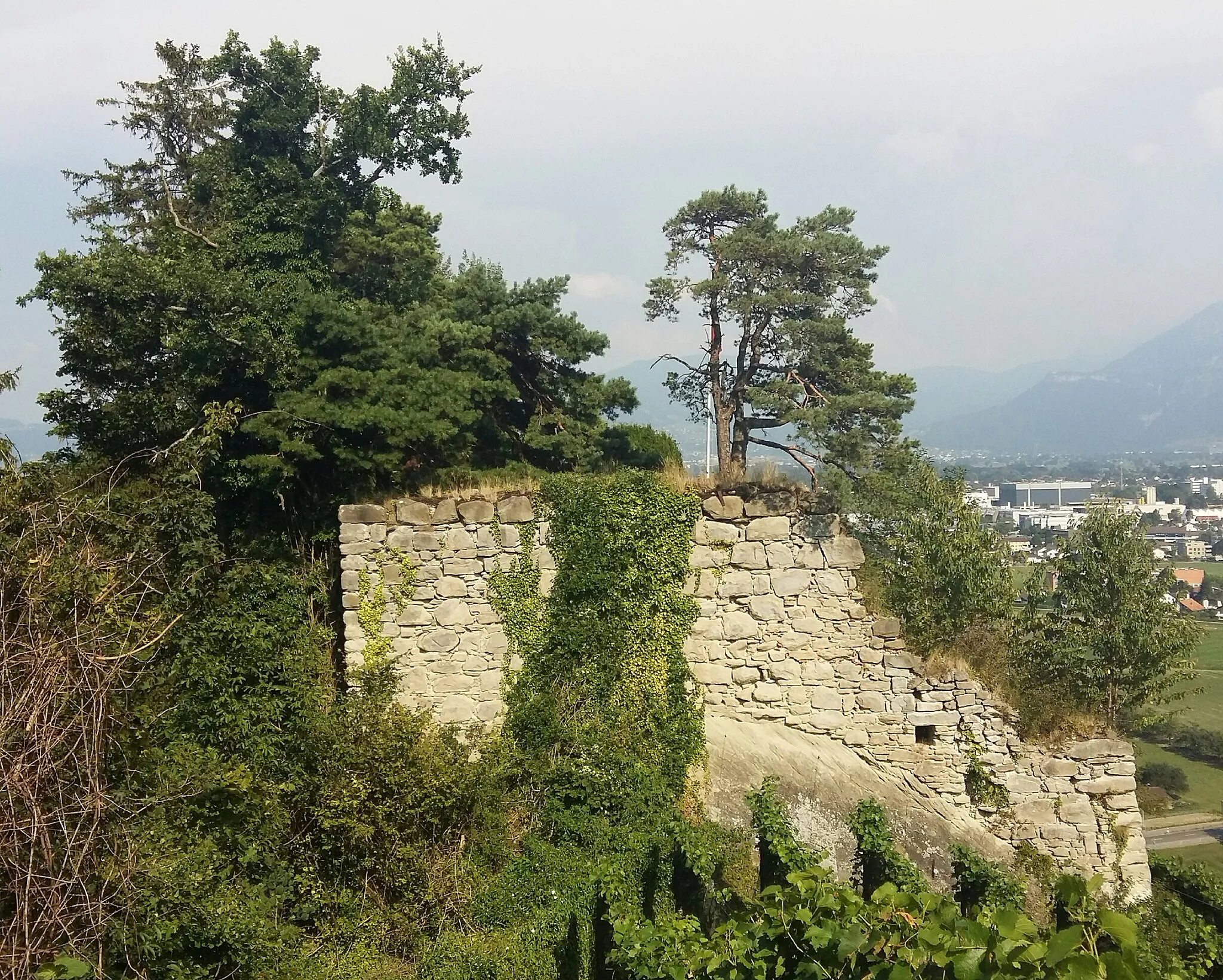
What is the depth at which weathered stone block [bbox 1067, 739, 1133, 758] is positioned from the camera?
9.62m

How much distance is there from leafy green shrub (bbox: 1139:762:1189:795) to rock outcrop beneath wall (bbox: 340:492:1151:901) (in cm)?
3053

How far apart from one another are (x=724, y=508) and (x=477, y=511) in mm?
3045

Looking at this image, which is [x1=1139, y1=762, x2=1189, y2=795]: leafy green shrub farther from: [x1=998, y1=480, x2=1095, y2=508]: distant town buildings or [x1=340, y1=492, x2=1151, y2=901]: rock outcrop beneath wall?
[x1=998, y1=480, x2=1095, y2=508]: distant town buildings

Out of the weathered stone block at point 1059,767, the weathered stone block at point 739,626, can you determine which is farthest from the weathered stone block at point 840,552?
the weathered stone block at point 1059,767

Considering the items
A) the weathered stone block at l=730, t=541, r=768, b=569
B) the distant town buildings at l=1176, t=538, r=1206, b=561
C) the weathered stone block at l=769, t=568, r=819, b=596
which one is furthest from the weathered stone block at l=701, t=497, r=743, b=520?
the distant town buildings at l=1176, t=538, r=1206, b=561

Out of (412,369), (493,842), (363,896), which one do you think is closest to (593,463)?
(412,369)

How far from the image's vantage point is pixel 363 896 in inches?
309

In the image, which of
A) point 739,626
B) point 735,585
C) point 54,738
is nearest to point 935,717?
point 739,626

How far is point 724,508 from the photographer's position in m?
10.1

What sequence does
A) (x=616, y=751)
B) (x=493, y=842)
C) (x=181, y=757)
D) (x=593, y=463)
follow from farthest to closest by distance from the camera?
1. (x=593, y=463)
2. (x=616, y=751)
3. (x=493, y=842)
4. (x=181, y=757)

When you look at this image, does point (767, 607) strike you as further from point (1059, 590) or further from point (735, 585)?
point (1059, 590)

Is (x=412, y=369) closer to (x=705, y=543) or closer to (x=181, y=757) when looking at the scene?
(x=705, y=543)

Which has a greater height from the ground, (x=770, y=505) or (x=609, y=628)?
(x=770, y=505)

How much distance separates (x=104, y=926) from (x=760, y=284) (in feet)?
51.6
